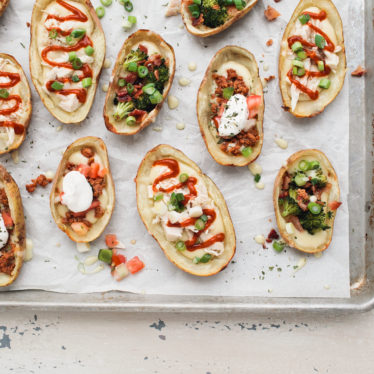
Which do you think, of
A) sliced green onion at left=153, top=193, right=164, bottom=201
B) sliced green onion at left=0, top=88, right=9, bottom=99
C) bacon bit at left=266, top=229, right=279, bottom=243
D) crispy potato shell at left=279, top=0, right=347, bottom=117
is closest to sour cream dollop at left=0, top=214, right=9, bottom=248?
sliced green onion at left=0, top=88, right=9, bottom=99

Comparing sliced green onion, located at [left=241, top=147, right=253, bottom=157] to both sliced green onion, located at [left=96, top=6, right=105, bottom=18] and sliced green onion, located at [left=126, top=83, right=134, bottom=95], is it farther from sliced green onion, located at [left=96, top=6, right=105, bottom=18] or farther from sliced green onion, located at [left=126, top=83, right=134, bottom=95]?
sliced green onion, located at [left=96, top=6, right=105, bottom=18]

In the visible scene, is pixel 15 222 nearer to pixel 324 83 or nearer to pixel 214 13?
pixel 214 13

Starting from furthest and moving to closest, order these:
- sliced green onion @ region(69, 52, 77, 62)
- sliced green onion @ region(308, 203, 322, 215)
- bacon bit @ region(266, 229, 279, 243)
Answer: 1. bacon bit @ region(266, 229, 279, 243)
2. sliced green onion @ region(69, 52, 77, 62)
3. sliced green onion @ region(308, 203, 322, 215)

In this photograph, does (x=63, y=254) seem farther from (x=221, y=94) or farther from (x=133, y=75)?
(x=221, y=94)

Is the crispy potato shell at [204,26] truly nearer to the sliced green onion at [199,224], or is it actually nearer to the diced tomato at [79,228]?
the sliced green onion at [199,224]

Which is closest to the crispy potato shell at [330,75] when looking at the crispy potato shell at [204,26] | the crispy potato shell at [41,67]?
the crispy potato shell at [204,26]
